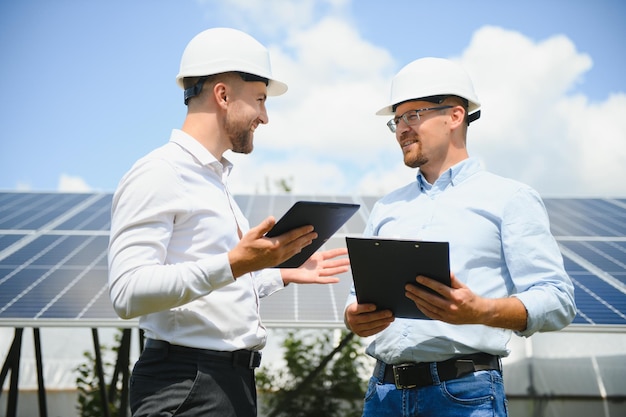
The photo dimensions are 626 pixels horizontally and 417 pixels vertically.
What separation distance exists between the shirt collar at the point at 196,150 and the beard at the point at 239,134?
0.15m

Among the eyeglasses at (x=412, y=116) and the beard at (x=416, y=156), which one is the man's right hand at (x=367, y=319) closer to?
the beard at (x=416, y=156)

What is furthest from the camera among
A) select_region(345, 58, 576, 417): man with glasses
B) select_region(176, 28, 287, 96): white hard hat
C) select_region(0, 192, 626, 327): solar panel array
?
select_region(0, 192, 626, 327): solar panel array

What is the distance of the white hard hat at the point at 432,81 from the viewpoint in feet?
11.7

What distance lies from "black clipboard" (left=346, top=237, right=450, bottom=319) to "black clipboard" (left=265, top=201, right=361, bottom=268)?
0.20 meters

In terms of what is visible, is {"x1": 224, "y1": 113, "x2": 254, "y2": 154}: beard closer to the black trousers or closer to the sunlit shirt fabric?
the sunlit shirt fabric

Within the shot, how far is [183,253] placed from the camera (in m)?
2.87

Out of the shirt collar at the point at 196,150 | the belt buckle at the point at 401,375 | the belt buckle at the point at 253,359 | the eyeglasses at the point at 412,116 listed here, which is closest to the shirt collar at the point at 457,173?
the eyeglasses at the point at 412,116

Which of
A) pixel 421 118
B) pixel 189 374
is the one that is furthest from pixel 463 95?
pixel 189 374

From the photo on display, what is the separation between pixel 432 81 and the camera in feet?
11.7

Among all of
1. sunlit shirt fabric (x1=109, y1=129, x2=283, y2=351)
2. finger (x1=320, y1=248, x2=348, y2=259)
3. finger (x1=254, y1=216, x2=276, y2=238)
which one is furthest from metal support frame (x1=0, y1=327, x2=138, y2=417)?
finger (x1=254, y1=216, x2=276, y2=238)

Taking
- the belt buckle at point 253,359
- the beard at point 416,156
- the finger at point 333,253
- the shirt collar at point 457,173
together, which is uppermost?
the beard at point 416,156

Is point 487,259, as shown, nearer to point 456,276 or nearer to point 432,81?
point 456,276

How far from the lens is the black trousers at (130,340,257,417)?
9.28 feet

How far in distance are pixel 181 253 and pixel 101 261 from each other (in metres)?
4.74
